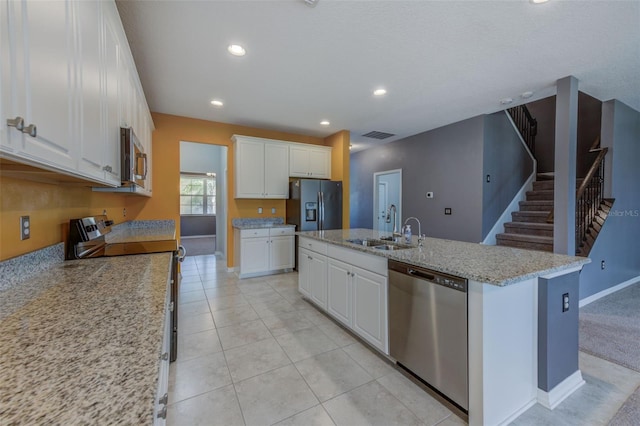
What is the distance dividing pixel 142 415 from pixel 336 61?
2.94 m

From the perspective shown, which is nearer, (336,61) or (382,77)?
(336,61)

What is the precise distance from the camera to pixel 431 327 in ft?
5.62

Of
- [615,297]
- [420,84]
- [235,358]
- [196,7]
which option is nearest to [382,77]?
[420,84]

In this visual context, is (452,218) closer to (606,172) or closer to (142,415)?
(606,172)

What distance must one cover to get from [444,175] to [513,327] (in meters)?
3.81

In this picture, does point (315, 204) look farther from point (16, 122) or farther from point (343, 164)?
point (16, 122)

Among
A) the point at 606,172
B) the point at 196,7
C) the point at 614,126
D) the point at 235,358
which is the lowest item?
the point at 235,358

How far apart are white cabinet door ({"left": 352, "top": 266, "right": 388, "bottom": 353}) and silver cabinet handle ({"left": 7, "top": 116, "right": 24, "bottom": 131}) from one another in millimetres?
2028

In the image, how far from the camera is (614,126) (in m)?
3.80

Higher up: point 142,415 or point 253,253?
point 142,415

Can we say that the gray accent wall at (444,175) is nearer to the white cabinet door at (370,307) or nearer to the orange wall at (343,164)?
the orange wall at (343,164)

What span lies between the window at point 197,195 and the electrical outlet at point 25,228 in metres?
8.20

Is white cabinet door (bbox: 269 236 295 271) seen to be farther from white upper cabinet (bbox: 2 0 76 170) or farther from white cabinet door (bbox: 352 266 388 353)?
white upper cabinet (bbox: 2 0 76 170)

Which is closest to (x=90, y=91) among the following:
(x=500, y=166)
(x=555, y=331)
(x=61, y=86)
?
(x=61, y=86)
